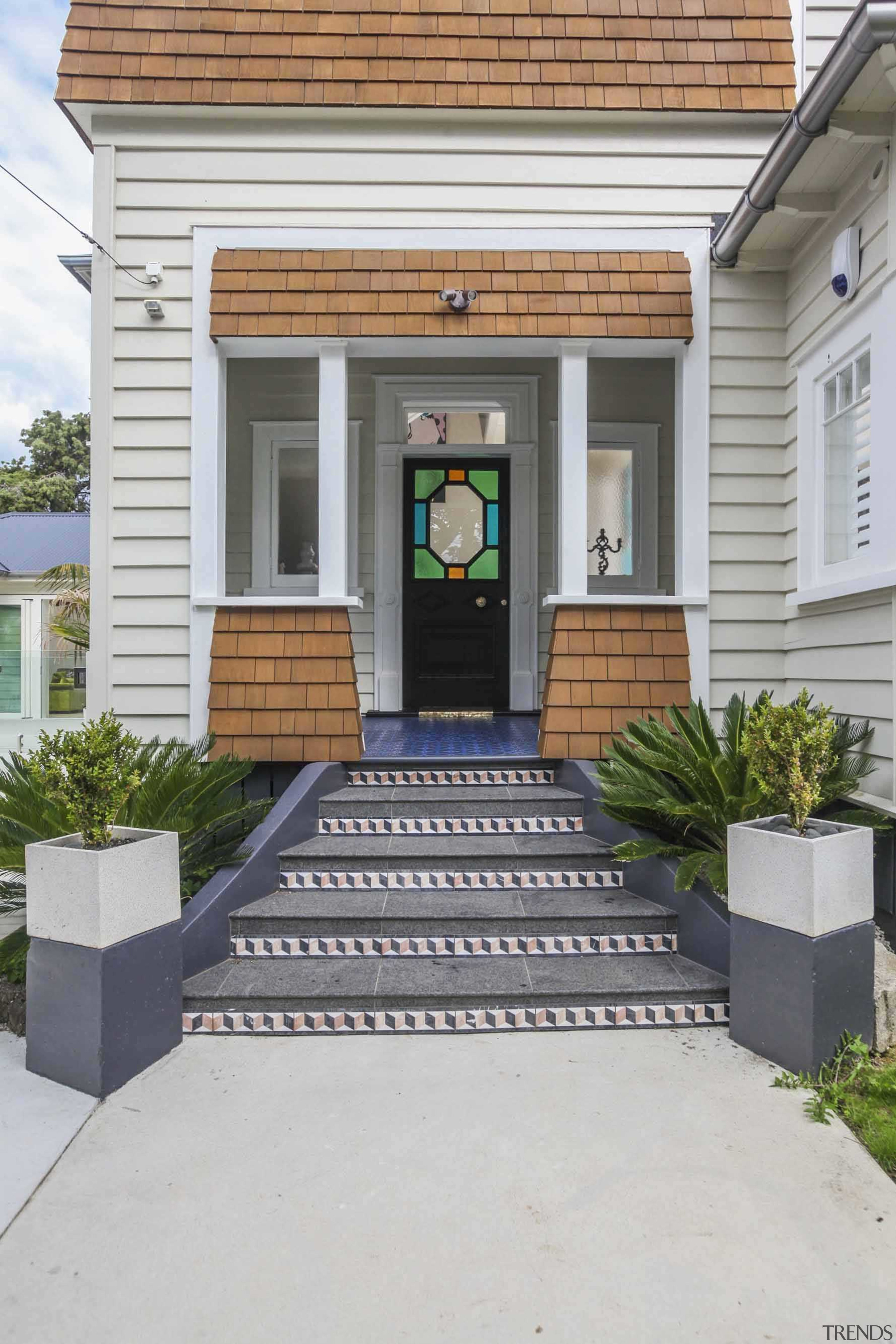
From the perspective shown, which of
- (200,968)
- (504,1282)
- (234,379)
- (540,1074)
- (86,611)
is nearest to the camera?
(504,1282)

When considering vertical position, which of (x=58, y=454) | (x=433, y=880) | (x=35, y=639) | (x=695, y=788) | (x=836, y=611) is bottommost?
(x=433, y=880)

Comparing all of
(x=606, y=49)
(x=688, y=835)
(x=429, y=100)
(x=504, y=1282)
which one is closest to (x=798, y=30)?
(x=606, y=49)

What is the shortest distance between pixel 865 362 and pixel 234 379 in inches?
149

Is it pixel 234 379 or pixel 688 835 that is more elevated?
pixel 234 379

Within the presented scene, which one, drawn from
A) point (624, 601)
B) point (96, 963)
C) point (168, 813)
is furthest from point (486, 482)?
point (96, 963)

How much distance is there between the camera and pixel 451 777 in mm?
3938

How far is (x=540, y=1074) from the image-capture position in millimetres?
2363

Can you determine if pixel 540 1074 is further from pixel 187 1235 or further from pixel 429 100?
pixel 429 100

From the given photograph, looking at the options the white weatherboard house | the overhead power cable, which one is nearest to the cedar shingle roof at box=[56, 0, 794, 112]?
the white weatherboard house

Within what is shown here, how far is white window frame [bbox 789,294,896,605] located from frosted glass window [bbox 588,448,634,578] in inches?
62.7

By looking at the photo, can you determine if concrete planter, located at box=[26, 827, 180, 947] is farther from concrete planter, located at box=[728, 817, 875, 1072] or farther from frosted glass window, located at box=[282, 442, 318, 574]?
frosted glass window, located at box=[282, 442, 318, 574]

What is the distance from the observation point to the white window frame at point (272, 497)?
5395 millimetres

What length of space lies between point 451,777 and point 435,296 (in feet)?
8.15

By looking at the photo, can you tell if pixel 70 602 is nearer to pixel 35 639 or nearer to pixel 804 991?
pixel 35 639
